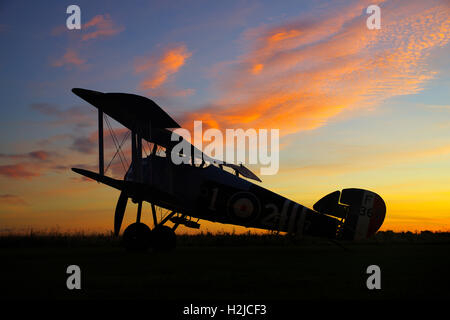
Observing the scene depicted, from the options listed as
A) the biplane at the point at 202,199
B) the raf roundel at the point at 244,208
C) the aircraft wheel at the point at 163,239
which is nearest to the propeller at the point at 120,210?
the biplane at the point at 202,199

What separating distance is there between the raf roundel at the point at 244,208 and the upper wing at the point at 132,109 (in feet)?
9.85

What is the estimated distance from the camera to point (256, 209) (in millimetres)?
14844

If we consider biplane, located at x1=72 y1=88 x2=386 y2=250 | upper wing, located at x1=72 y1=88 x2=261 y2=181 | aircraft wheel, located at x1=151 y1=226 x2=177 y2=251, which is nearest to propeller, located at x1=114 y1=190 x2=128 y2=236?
biplane, located at x1=72 y1=88 x2=386 y2=250

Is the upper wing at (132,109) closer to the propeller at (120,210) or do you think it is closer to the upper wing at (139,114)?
the upper wing at (139,114)

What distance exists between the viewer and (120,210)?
15.2m

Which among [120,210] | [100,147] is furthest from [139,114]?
[120,210]

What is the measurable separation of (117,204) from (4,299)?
8440mm

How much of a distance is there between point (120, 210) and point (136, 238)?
104cm

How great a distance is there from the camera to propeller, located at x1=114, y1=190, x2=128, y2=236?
15.2 meters

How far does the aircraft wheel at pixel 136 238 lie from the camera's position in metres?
15.1

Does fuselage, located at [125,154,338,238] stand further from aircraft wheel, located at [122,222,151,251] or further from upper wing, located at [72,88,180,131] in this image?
upper wing, located at [72,88,180,131]
